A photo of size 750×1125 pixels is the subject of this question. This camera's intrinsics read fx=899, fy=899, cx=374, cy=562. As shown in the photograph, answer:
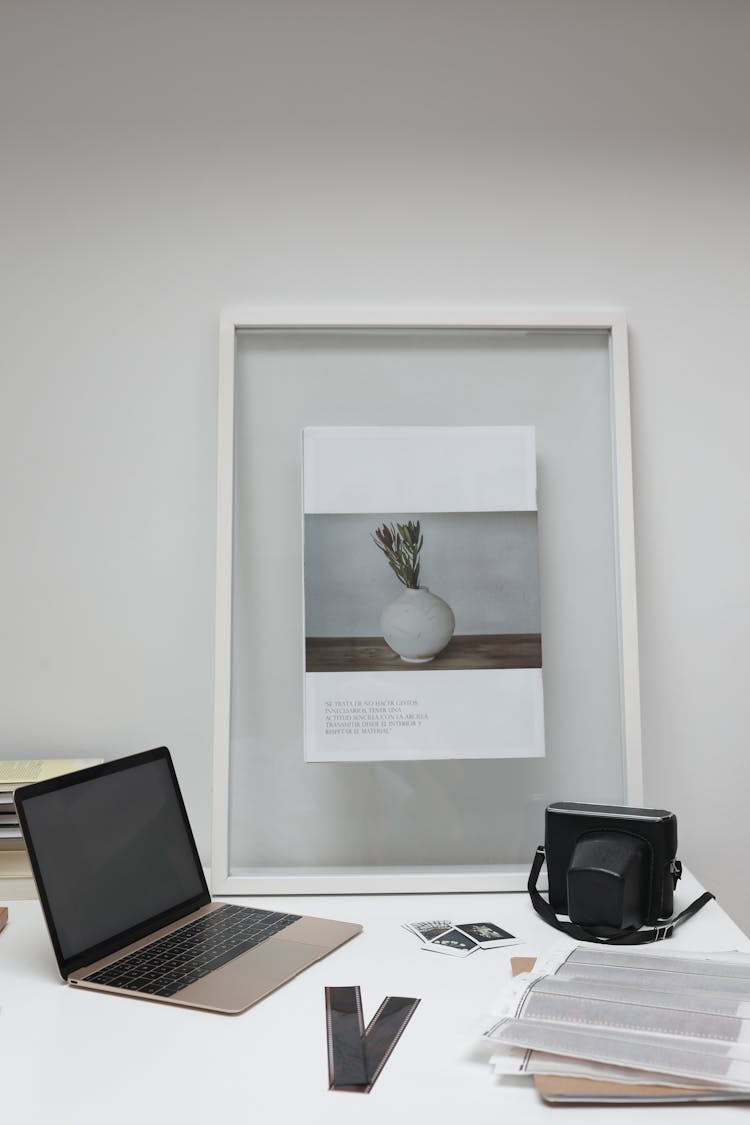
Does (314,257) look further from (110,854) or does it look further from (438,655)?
(110,854)

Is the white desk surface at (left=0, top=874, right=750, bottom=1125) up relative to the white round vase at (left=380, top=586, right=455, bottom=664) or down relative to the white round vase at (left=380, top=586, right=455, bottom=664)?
down

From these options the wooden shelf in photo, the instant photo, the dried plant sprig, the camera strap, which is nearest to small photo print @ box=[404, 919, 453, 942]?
the camera strap

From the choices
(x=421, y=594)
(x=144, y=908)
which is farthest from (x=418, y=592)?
(x=144, y=908)

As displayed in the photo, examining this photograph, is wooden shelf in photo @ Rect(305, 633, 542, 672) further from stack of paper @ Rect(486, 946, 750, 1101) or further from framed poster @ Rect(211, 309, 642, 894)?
stack of paper @ Rect(486, 946, 750, 1101)

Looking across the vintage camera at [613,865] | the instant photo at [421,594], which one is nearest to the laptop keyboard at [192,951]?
the instant photo at [421,594]

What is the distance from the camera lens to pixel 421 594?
1436mm

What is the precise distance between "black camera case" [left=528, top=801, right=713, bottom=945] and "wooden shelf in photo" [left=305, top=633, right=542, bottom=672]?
264mm

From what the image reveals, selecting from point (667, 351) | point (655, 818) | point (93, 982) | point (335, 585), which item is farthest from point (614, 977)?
point (667, 351)

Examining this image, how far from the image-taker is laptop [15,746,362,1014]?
3.36 ft

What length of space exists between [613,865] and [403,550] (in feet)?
1.84

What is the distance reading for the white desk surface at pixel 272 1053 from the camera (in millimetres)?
776

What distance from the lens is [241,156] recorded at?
5.00ft

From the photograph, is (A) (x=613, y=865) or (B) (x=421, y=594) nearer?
(A) (x=613, y=865)

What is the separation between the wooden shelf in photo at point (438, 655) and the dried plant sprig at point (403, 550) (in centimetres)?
11
